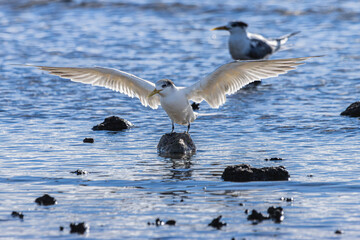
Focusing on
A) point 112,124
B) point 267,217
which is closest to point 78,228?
point 267,217

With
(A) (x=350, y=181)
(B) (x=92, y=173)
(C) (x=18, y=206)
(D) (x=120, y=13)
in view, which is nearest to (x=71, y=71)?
(B) (x=92, y=173)

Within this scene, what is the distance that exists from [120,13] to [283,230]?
19.2 metres

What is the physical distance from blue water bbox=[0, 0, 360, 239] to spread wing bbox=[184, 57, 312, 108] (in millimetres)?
721

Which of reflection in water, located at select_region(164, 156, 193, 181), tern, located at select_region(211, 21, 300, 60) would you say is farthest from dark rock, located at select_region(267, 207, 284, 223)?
tern, located at select_region(211, 21, 300, 60)

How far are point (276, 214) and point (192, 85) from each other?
351 cm

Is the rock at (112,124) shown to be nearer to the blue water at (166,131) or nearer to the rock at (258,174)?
the blue water at (166,131)

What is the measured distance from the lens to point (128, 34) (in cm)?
2006

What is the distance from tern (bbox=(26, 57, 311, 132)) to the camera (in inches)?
344

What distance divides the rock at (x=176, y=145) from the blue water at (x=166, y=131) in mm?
155

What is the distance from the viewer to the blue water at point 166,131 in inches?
243

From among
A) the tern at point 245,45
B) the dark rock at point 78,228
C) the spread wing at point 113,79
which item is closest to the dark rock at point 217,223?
the dark rock at point 78,228

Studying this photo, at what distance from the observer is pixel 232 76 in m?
9.06

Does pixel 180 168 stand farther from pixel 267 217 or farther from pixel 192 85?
pixel 267 217

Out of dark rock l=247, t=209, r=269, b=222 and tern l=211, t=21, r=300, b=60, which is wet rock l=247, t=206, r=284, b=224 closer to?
dark rock l=247, t=209, r=269, b=222
